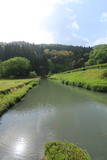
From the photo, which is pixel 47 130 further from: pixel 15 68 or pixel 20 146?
pixel 15 68

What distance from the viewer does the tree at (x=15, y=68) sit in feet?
278

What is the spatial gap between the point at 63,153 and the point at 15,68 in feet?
270

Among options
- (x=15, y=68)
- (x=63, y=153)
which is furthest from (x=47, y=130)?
(x=15, y=68)

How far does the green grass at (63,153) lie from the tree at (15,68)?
7891 cm

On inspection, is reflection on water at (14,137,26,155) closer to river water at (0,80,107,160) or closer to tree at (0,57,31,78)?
river water at (0,80,107,160)

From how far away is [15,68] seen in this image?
283ft

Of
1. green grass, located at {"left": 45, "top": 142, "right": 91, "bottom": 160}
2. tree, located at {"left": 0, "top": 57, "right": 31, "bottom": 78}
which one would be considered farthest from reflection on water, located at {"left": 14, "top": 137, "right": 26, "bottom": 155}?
tree, located at {"left": 0, "top": 57, "right": 31, "bottom": 78}

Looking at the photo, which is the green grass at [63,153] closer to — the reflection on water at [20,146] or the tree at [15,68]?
the reflection on water at [20,146]

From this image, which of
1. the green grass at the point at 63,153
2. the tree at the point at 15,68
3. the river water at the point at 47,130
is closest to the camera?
the green grass at the point at 63,153

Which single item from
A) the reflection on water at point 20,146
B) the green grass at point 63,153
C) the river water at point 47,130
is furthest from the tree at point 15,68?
the green grass at point 63,153

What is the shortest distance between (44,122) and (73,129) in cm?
295

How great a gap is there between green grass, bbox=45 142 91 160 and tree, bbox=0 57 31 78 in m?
78.9

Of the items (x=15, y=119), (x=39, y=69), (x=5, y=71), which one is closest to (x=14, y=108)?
(x=15, y=119)

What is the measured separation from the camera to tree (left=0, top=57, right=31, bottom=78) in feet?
278
